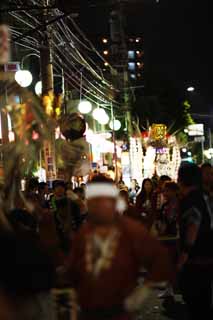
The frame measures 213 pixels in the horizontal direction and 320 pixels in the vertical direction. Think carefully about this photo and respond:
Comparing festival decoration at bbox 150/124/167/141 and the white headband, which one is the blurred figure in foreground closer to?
the white headband

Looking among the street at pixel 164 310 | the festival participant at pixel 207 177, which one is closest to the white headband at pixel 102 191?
the festival participant at pixel 207 177

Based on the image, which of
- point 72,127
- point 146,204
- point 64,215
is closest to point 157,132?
point 146,204

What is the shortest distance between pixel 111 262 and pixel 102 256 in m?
0.08

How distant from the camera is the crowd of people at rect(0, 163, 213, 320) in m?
2.60

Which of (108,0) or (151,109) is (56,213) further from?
(151,109)

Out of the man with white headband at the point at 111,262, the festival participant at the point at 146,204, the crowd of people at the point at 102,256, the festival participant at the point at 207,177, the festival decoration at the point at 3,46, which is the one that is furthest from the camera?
the festival participant at the point at 146,204

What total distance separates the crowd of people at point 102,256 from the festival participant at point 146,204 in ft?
2.09

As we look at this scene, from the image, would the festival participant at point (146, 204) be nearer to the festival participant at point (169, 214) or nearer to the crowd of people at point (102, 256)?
the festival participant at point (169, 214)

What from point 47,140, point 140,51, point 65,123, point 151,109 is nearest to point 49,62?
point 65,123

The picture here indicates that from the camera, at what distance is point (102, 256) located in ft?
14.2

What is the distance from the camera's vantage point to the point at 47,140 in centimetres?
671

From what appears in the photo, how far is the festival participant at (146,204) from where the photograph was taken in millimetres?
10425

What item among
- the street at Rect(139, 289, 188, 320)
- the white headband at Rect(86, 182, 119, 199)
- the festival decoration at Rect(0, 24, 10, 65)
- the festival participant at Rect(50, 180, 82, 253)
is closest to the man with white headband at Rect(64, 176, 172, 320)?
the white headband at Rect(86, 182, 119, 199)

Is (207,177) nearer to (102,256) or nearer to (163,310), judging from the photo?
(163,310)
